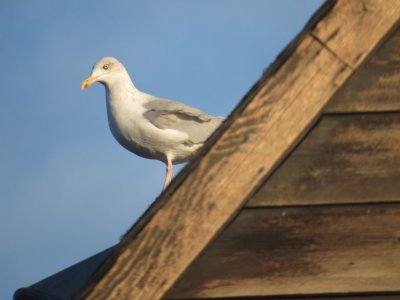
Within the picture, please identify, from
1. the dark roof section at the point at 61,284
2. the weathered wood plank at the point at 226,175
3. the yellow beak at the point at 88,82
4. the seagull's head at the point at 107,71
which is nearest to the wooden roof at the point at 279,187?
the weathered wood plank at the point at 226,175

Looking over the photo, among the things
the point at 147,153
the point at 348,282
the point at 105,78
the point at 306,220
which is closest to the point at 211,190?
the point at 306,220

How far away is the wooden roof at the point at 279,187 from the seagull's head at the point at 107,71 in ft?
25.3

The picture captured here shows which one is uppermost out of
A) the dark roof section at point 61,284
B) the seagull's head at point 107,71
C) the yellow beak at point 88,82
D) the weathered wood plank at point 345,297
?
the seagull's head at point 107,71

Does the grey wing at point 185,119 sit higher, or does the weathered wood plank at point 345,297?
the grey wing at point 185,119

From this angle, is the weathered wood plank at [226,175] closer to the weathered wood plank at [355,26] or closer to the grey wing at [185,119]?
the weathered wood plank at [355,26]

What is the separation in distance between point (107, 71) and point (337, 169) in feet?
26.5

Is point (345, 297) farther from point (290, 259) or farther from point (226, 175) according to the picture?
point (226, 175)

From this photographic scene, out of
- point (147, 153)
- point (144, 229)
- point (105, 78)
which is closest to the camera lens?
point (144, 229)

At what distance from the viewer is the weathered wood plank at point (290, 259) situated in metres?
2.30

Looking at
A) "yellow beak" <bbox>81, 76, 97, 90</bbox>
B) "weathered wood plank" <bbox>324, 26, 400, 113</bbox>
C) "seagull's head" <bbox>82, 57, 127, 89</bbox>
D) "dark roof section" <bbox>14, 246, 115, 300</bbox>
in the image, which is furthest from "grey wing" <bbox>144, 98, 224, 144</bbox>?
"weathered wood plank" <bbox>324, 26, 400, 113</bbox>

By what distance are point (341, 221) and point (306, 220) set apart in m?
0.08

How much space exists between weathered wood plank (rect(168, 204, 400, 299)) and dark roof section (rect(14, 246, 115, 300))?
1.05m

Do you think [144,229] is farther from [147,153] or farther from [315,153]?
[147,153]

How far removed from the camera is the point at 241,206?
2.28 metres
